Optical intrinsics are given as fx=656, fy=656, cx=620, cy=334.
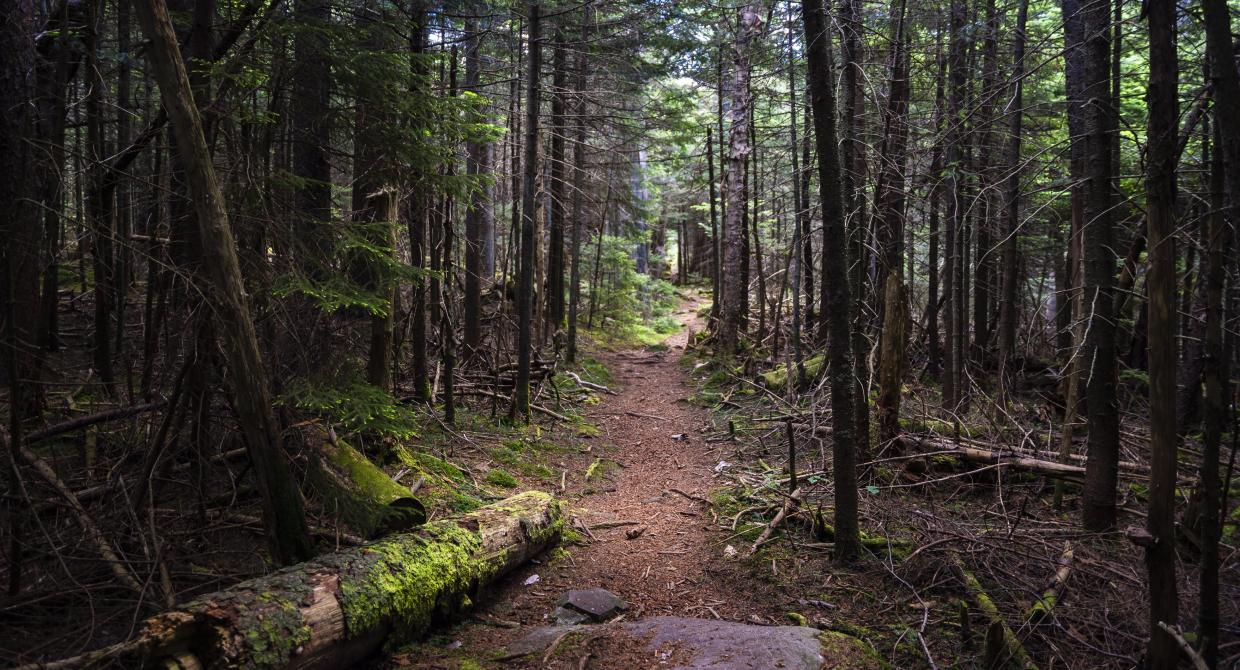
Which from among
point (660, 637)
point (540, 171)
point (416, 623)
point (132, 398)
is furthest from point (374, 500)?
point (540, 171)

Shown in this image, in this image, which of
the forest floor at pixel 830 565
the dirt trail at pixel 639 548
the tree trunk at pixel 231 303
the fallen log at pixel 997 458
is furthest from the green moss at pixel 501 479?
the fallen log at pixel 997 458

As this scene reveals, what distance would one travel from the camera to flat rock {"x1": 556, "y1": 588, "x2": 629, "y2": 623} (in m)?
5.38

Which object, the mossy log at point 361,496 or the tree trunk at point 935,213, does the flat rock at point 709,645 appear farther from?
the tree trunk at point 935,213

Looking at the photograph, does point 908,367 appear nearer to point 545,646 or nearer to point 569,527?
point 569,527

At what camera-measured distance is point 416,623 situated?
4.84 meters

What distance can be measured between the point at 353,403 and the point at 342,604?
189 cm

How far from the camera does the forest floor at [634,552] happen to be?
5133 mm

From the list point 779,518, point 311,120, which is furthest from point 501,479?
point 311,120

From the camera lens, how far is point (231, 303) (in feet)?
15.0

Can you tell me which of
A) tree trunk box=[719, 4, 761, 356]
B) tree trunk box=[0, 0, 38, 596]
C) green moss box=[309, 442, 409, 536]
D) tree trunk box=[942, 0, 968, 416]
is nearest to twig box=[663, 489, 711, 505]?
green moss box=[309, 442, 409, 536]

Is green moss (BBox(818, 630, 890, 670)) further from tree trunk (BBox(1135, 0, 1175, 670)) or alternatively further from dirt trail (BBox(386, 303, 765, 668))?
tree trunk (BBox(1135, 0, 1175, 670))

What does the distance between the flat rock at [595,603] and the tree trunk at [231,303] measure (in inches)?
82.1

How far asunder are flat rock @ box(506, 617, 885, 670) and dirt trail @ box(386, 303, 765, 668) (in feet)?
1.51

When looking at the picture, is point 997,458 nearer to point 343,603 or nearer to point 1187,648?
point 1187,648
